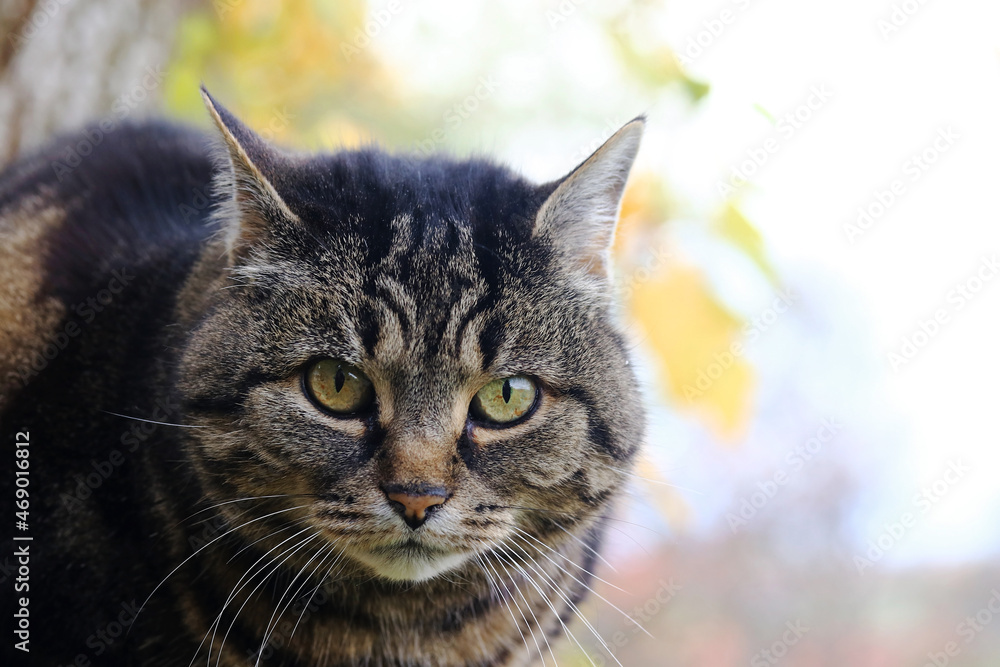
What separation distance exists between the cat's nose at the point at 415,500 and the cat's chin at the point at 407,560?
8 centimetres

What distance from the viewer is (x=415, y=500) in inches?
45.3

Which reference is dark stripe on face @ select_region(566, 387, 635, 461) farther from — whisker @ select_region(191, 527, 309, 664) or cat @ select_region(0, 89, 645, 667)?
whisker @ select_region(191, 527, 309, 664)

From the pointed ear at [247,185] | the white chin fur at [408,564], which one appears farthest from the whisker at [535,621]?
the pointed ear at [247,185]

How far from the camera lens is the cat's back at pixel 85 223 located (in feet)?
5.08

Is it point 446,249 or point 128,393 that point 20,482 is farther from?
point 446,249

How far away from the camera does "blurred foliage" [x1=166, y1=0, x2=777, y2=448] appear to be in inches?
72.3

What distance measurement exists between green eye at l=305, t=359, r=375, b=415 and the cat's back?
21.3 inches

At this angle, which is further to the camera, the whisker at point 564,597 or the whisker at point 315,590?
the whisker at point 564,597

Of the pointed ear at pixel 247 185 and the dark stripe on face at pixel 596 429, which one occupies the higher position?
the pointed ear at pixel 247 185

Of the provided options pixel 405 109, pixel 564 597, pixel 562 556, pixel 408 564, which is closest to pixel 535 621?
pixel 564 597

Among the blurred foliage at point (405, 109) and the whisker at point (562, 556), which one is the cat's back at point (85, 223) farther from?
the whisker at point (562, 556)

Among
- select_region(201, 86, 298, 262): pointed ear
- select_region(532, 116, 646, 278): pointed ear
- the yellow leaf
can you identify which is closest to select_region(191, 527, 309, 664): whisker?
select_region(201, 86, 298, 262): pointed ear

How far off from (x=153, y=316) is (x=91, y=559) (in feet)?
1.55

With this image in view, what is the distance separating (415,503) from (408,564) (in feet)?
0.49
